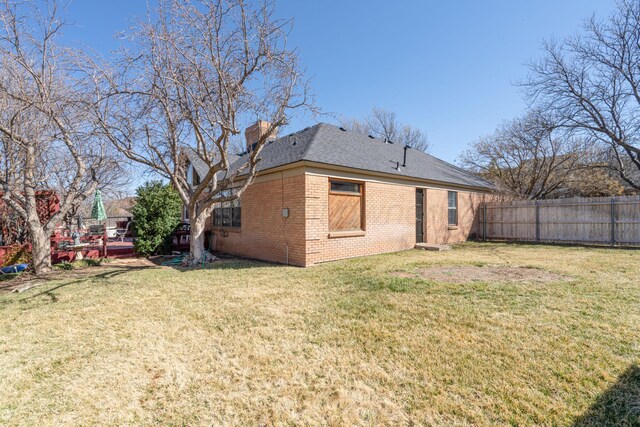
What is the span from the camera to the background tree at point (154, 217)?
11.3m

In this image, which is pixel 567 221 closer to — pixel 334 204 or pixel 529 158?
pixel 529 158

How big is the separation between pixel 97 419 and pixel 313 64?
330 inches

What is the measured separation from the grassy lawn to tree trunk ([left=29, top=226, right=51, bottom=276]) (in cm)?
251

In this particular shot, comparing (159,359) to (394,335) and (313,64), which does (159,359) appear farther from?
(313,64)

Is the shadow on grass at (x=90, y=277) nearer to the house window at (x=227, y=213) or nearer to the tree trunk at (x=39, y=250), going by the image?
the tree trunk at (x=39, y=250)

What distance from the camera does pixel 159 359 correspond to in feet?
10.5

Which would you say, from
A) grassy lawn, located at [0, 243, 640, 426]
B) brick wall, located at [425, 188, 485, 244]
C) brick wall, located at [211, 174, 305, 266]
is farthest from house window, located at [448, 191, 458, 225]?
brick wall, located at [211, 174, 305, 266]

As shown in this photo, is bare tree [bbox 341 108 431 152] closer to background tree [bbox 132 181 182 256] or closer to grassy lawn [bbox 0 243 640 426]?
background tree [bbox 132 181 182 256]

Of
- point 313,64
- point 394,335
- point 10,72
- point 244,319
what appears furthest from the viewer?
point 313,64

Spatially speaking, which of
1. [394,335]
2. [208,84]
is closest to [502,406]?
[394,335]

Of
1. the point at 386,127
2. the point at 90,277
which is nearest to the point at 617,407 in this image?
the point at 90,277

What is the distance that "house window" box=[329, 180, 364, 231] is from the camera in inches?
360

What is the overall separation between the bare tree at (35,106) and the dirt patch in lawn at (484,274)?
8.89m

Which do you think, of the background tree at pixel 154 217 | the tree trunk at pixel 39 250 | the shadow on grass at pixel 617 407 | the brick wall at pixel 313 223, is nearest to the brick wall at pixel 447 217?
the brick wall at pixel 313 223
